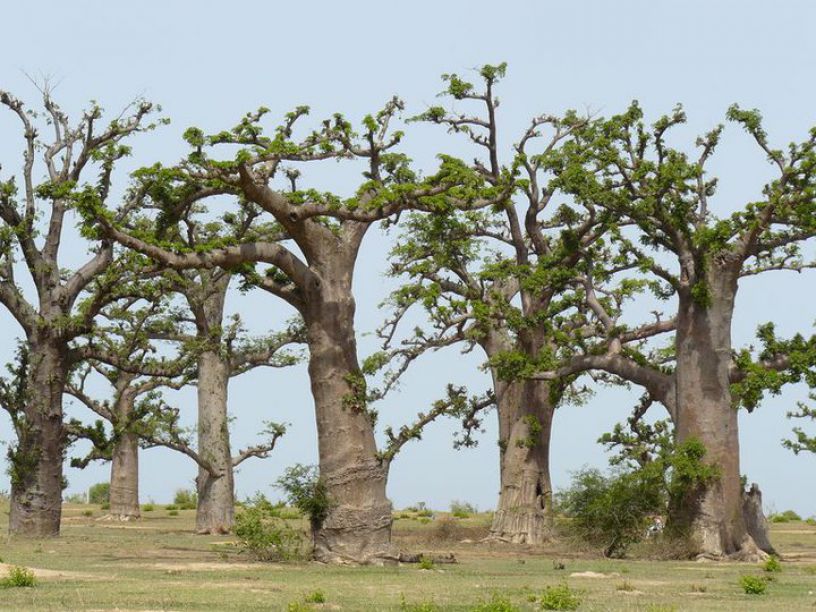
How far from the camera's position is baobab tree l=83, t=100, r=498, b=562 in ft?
86.4

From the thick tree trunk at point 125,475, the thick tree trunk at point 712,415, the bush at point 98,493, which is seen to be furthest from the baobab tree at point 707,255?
the bush at point 98,493

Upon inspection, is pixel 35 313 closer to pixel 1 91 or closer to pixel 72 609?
pixel 1 91

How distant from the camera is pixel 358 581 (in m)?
21.8

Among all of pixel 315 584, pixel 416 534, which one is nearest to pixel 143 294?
pixel 416 534

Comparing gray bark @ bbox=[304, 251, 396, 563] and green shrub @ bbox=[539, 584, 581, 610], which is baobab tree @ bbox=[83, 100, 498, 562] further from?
green shrub @ bbox=[539, 584, 581, 610]

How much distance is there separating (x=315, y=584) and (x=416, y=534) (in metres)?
21.8

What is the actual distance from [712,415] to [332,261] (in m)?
10.9

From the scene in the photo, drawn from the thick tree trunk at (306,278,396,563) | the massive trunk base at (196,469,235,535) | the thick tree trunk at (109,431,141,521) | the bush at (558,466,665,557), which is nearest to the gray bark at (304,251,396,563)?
the thick tree trunk at (306,278,396,563)

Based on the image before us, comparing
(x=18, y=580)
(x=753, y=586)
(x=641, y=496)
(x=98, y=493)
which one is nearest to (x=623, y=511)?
(x=641, y=496)

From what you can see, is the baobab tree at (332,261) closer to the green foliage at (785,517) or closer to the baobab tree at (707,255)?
the baobab tree at (707,255)

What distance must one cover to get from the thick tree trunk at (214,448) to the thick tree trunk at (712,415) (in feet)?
51.6

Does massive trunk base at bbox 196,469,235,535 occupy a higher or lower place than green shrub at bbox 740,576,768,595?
higher

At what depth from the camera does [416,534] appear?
4241cm

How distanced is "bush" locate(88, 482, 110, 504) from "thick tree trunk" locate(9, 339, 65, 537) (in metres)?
40.9
